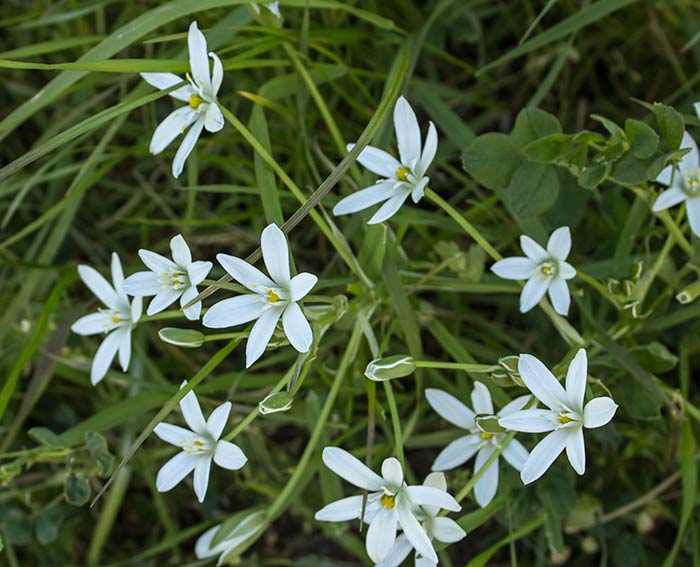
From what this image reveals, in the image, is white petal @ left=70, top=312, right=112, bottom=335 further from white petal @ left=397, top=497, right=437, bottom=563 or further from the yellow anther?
white petal @ left=397, top=497, right=437, bottom=563

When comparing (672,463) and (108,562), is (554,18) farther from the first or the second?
(108,562)

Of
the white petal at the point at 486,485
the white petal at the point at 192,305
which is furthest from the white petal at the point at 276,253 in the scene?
the white petal at the point at 486,485

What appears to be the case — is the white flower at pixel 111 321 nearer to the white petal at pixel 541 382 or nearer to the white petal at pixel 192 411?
the white petal at pixel 192 411

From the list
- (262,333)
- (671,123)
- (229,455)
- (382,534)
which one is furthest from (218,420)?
(671,123)

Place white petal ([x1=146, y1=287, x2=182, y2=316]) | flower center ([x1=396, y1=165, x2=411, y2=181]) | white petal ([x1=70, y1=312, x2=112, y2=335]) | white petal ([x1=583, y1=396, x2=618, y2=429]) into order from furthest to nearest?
white petal ([x1=70, y1=312, x2=112, y2=335]) → flower center ([x1=396, y1=165, x2=411, y2=181]) → white petal ([x1=146, y1=287, x2=182, y2=316]) → white petal ([x1=583, y1=396, x2=618, y2=429])

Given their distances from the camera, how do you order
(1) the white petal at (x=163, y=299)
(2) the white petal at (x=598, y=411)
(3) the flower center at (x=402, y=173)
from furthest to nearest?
(3) the flower center at (x=402, y=173)
(1) the white petal at (x=163, y=299)
(2) the white petal at (x=598, y=411)

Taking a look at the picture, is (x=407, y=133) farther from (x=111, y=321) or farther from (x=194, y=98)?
(x=111, y=321)

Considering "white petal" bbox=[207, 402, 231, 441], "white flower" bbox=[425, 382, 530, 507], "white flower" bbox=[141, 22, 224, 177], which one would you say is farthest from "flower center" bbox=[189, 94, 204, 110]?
"white flower" bbox=[425, 382, 530, 507]
